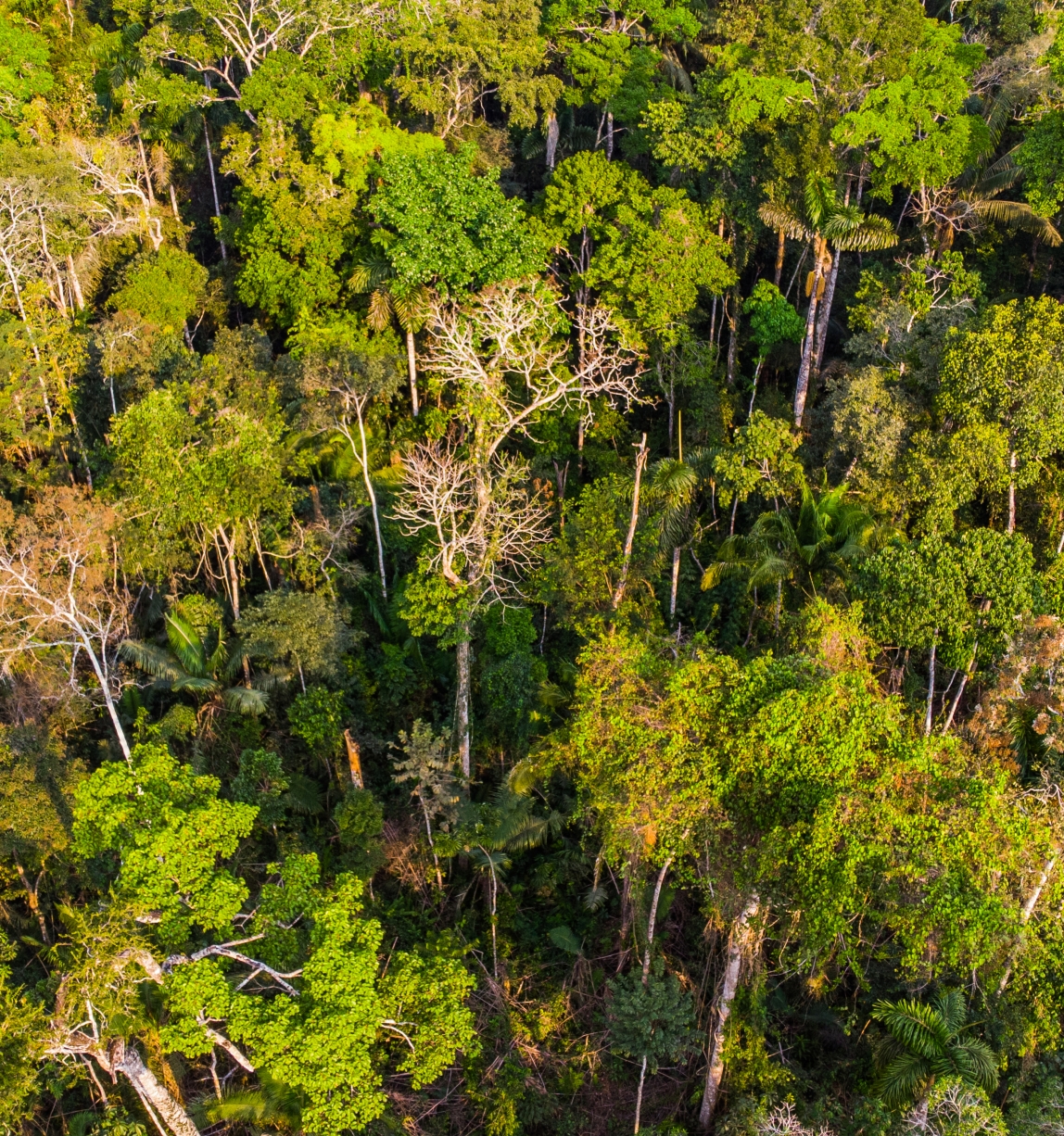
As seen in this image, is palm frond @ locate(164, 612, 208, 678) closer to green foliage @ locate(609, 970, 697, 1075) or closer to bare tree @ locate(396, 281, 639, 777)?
bare tree @ locate(396, 281, 639, 777)

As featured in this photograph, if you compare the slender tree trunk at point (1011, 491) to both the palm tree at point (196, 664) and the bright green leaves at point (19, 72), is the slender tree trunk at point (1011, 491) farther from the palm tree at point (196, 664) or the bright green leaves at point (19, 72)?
the bright green leaves at point (19, 72)

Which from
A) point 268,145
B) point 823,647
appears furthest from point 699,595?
point 268,145

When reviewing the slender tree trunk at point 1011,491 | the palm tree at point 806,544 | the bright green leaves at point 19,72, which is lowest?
the palm tree at point 806,544

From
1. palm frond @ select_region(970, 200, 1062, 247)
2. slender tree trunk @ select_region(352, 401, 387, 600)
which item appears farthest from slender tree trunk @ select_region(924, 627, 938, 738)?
palm frond @ select_region(970, 200, 1062, 247)

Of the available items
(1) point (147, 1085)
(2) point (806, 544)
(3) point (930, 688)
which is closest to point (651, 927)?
(3) point (930, 688)

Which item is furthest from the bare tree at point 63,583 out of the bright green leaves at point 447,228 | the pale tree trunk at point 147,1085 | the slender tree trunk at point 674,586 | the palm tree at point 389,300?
the slender tree trunk at point 674,586

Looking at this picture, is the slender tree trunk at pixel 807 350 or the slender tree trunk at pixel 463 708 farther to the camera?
the slender tree trunk at pixel 807 350

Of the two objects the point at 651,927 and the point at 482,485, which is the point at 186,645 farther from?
the point at 651,927
